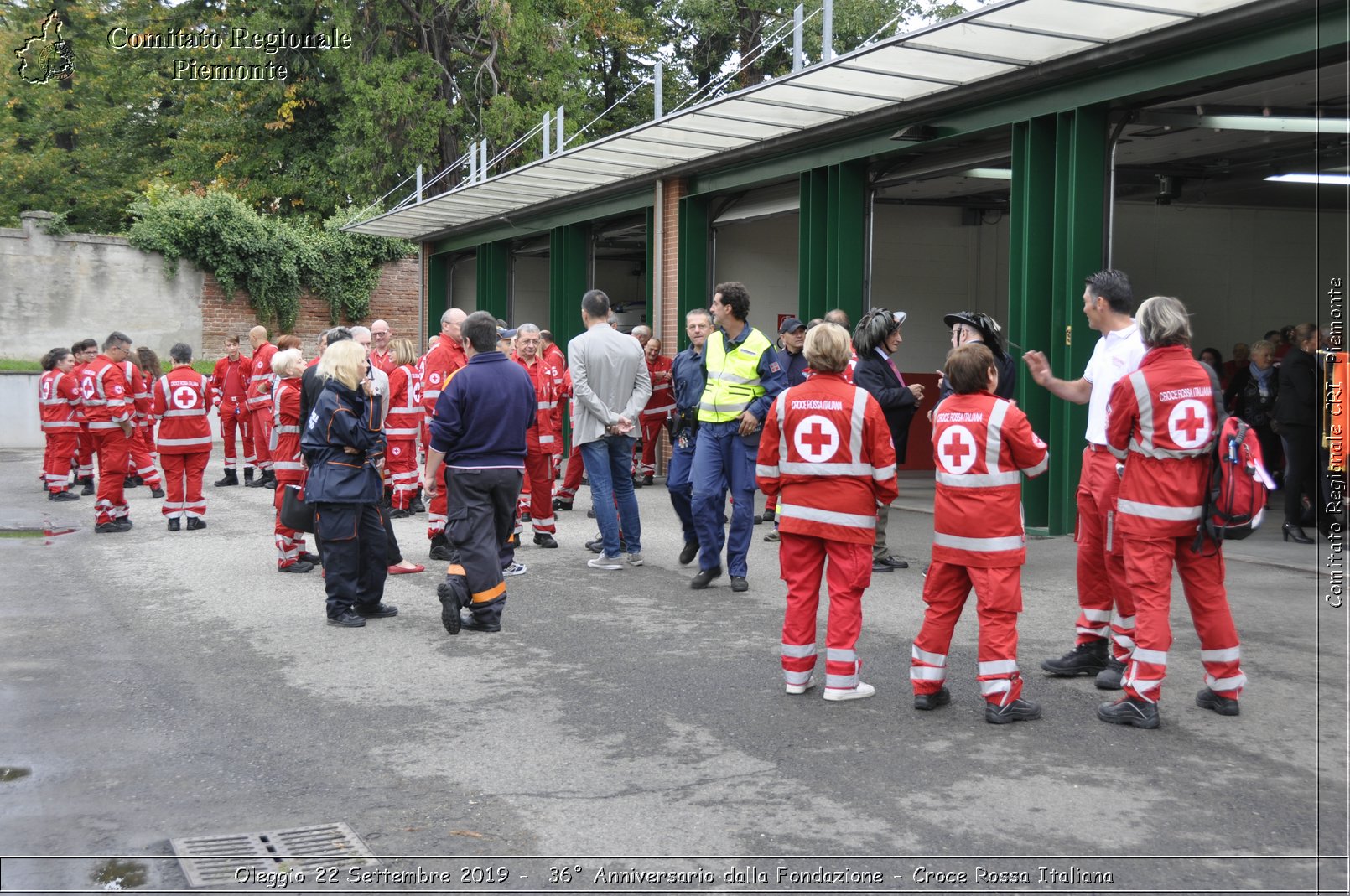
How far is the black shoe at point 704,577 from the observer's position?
895 centimetres

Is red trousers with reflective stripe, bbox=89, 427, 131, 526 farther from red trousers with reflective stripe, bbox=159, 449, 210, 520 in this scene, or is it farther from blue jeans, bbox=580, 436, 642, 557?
blue jeans, bbox=580, 436, 642, 557

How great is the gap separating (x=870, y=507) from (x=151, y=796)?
11.0ft

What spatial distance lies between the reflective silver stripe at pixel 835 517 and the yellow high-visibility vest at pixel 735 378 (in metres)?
2.64

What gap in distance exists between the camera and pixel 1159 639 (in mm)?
5539

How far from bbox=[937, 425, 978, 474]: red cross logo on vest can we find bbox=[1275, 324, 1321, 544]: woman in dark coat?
7.02m

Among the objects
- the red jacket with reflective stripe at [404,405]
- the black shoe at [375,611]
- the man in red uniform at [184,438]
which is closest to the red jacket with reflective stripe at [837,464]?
the black shoe at [375,611]

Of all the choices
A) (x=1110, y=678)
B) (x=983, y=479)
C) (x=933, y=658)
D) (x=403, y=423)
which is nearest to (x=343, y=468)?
(x=933, y=658)

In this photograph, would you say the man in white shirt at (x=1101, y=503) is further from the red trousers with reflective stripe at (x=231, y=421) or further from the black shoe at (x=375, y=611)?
the red trousers with reflective stripe at (x=231, y=421)

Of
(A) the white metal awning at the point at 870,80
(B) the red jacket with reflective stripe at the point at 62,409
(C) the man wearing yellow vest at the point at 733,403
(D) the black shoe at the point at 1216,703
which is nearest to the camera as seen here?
(D) the black shoe at the point at 1216,703

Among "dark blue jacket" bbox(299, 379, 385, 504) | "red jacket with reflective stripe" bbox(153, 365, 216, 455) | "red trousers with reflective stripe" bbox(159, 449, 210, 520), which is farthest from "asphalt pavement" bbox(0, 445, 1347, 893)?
"red trousers with reflective stripe" bbox(159, 449, 210, 520)

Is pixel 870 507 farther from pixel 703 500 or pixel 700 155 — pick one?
pixel 700 155

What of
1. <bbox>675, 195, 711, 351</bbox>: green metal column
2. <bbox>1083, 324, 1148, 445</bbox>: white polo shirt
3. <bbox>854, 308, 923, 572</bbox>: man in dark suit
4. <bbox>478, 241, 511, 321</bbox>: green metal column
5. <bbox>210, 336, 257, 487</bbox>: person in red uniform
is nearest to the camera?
<bbox>1083, 324, 1148, 445</bbox>: white polo shirt

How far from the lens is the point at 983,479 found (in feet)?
18.5

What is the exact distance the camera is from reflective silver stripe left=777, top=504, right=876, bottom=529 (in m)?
5.96
